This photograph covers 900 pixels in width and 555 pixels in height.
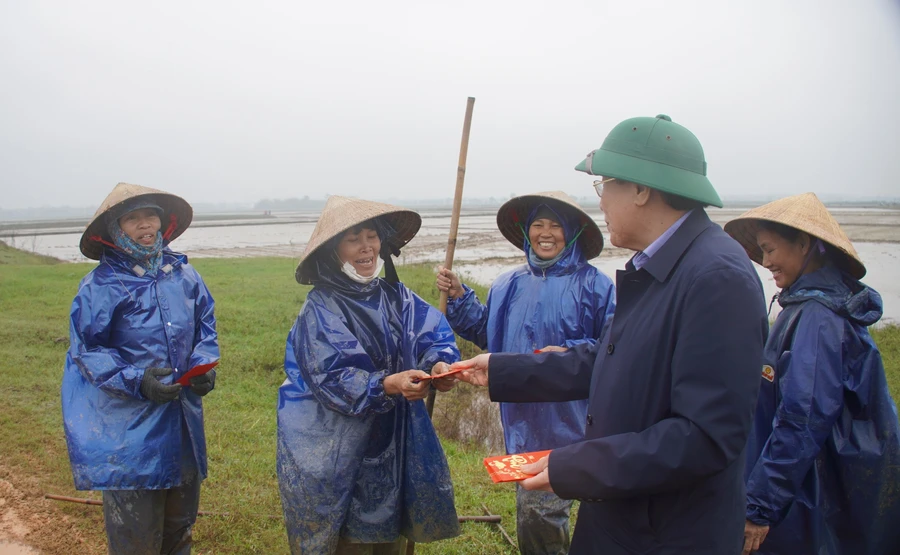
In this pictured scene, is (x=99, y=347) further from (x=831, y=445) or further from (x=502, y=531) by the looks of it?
(x=831, y=445)

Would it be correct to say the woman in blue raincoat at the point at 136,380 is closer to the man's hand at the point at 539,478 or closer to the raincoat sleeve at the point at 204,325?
the raincoat sleeve at the point at 204,325

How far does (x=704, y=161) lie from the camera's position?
1.86 metres

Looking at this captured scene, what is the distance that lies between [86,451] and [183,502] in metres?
0.63

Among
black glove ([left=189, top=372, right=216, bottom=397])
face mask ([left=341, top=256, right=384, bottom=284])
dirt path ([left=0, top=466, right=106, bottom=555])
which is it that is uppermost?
face mask ([left=341, top=256, right=384, bottom=284])

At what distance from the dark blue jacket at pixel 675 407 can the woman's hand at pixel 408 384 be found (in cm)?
86

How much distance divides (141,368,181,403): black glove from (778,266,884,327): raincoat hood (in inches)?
119

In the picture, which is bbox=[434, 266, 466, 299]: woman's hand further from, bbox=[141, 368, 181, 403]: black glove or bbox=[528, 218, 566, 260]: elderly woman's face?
bbox=[141, 368, 181, 403]: black glove

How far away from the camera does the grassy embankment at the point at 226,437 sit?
4141 mm

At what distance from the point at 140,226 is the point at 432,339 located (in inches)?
69.0

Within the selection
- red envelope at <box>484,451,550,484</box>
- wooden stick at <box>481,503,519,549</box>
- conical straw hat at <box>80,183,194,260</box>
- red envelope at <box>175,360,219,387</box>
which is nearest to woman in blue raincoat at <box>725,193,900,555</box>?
red envelope at <box>484,451,550,484</box>

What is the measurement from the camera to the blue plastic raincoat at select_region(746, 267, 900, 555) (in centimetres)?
242

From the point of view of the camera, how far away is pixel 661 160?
179cm

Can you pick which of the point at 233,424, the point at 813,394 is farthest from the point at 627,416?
the point at 233,424

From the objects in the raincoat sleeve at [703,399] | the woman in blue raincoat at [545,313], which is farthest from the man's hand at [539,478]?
the woman in blue raincoat at [545,313]
